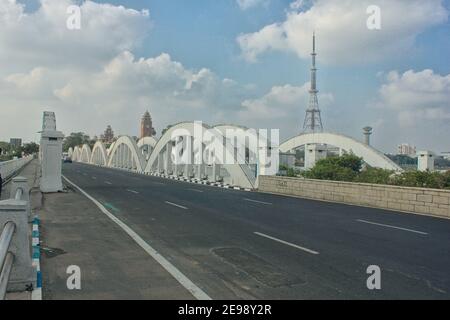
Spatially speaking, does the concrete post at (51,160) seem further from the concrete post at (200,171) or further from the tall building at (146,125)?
the tall building at (146,125)

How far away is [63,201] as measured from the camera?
17.8 meters

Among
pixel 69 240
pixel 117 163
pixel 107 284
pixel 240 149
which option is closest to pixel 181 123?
pixel 240 149

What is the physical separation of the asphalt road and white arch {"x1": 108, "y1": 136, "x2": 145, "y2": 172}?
55.9m

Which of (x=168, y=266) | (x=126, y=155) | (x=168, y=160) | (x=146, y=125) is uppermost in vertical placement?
(x=146, y=125)

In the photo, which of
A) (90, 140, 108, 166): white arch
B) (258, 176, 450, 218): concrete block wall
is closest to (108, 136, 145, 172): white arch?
(90, 140, 108, 166): white arch

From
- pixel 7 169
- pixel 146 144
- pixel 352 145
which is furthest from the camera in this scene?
pixel 146 144

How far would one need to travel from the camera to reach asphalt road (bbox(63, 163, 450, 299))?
6273 mm

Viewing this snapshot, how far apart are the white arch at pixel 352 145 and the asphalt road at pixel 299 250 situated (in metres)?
32.2

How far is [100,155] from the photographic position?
114938mm

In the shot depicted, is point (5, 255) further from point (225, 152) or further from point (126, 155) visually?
point (126, 155)

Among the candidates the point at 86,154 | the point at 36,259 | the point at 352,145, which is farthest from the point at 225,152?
the point at 86,154

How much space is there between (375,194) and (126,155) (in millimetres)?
72124

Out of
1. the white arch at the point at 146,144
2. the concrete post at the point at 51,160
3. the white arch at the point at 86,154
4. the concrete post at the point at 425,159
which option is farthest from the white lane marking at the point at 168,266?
the white arch at the point at 86,154
